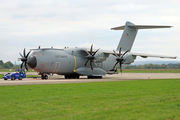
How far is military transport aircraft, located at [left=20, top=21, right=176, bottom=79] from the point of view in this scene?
108ft

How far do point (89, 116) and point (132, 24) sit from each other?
1351 inches

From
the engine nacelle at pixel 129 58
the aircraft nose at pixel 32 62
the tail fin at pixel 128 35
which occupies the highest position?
the tail fin at pixel 128 35

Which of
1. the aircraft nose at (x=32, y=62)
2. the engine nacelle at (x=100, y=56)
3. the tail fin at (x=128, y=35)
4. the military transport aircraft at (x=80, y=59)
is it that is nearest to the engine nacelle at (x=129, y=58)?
the military transport aircraft at (x=80, y=59)

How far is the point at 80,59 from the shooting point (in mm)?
37875

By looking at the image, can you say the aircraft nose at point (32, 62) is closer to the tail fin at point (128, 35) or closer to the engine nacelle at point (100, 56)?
the engine nacelle at point (100, 56)

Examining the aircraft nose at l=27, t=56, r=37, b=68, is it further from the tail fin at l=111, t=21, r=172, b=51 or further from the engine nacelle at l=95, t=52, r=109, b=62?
the tail fin at l=111, t=21, r=172, b=51

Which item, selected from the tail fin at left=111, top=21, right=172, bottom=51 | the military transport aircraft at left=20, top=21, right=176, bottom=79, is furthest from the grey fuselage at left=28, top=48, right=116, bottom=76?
the tail fin at left=111, top=21, right=172, bottom=51

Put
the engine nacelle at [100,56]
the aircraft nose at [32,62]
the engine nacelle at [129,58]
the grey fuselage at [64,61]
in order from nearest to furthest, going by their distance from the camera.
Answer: the aircraft nose at [32,62]
the grey fuselage at [64,61]
the engine nacelle at [129,58]
the engine nacelle at [100,56]

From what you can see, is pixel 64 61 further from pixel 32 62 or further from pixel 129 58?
pixel 129 58

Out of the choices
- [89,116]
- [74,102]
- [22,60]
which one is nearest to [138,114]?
[89,116]

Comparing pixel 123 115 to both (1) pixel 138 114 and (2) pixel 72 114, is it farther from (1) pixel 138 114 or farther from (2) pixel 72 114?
(2) pixel 72 114

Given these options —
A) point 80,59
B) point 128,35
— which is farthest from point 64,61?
point 128,35

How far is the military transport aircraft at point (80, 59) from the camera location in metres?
33.0

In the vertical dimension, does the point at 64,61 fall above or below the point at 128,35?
below
